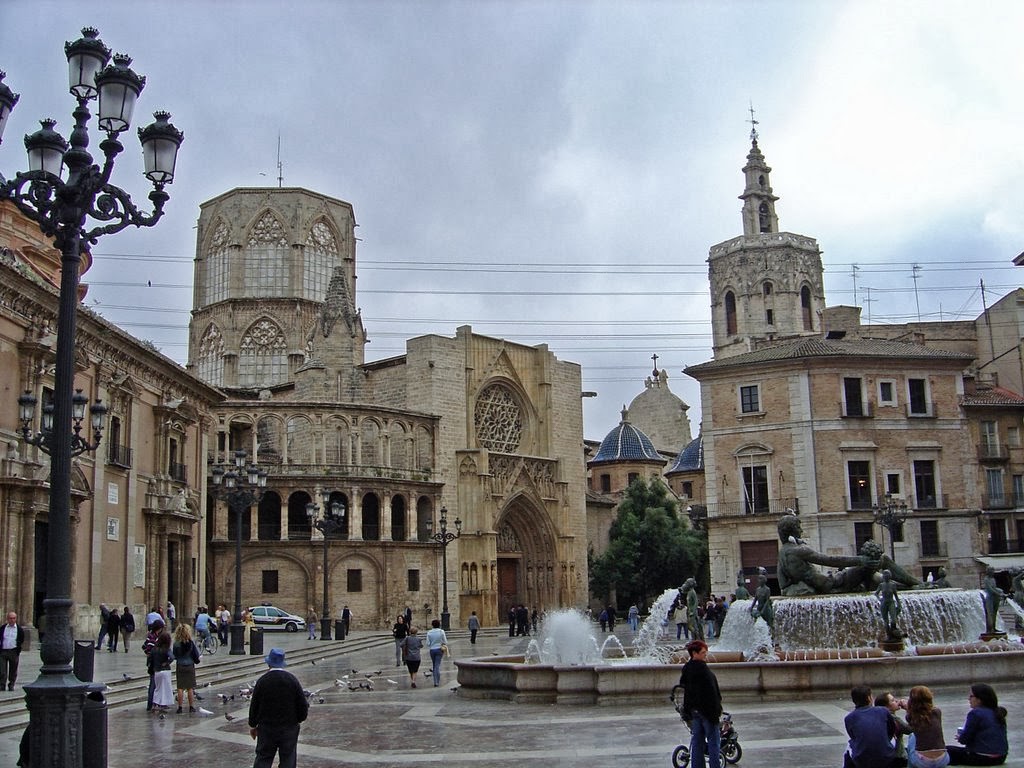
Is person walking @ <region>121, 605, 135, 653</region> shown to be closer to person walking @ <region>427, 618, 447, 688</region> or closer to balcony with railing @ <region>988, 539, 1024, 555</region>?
person walking @ <region>427, 618, 447, 688</region>

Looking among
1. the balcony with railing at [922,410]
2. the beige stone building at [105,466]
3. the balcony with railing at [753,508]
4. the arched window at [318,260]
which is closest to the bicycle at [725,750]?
Result: the beige stone building at [105,466]

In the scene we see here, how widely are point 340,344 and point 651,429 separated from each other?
1497 inches

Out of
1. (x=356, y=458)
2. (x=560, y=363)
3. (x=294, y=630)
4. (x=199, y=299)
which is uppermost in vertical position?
(x=199, y=299)

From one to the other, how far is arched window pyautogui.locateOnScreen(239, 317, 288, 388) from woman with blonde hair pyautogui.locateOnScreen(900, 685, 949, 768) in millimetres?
62130

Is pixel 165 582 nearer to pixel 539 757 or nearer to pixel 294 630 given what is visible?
pixel 294 630

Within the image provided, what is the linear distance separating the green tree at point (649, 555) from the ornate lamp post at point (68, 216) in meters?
48.1

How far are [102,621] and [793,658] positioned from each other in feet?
61.6

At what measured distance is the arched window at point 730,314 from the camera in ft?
271

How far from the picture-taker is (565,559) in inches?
2251

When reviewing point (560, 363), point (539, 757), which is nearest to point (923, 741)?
point (539, 757)

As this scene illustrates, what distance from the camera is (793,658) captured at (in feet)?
54.5

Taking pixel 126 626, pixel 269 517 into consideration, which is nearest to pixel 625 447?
pixel 269 517

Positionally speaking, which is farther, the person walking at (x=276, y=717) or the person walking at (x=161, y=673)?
the person walking at (x=161, y=673)

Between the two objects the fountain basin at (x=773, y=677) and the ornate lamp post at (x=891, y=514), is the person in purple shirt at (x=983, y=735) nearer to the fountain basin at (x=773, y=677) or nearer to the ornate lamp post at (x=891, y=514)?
the fountain basin at (x=773, y=677)
